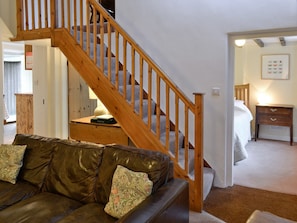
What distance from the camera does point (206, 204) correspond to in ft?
10.9

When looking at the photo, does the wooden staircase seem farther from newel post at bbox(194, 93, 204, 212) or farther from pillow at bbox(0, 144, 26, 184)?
pillow at bbox(0, 144, 26, 184)

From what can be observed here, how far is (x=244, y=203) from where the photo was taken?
3.36 metres

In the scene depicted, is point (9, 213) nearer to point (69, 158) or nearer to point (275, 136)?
point (69, 158)

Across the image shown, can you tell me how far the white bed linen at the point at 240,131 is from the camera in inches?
182

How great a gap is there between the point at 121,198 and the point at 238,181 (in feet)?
7.85

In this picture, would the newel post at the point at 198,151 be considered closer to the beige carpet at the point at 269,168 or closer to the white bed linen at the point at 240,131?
the beige carpet at the point at 269,168

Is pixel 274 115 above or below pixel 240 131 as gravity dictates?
above

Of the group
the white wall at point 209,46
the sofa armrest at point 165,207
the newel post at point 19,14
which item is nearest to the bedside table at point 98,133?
the white wall at point 209,46

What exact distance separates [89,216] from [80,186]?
44 cm

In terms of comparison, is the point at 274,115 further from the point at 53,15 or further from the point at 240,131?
the point at 53,15

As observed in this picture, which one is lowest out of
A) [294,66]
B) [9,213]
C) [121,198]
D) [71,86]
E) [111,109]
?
[9,213]

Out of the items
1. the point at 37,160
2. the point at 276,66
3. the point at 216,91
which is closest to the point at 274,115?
the point at 276,66

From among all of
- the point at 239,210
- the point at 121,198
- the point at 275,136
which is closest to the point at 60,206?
the point at 121,198

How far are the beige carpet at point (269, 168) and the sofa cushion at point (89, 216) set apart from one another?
2.35 m
